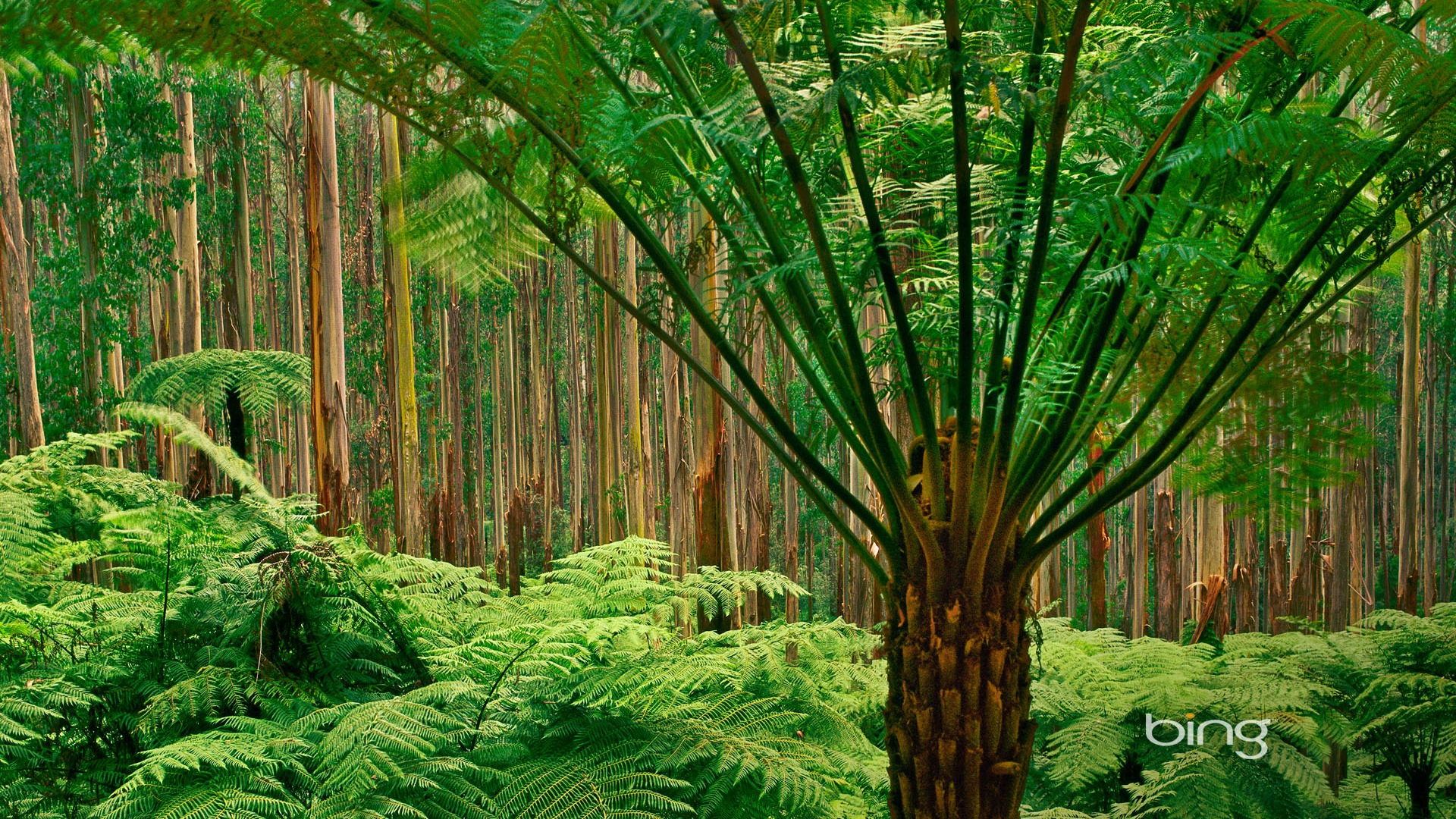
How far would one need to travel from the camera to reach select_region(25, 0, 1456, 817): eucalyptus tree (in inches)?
55.8

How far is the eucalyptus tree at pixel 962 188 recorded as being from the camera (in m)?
1.42

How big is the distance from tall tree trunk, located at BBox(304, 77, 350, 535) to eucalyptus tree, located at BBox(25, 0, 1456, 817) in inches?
147

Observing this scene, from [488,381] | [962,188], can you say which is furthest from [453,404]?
[962,188]

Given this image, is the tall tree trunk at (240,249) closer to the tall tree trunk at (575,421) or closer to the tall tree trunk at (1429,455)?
the tall tree trunk at (575,421)

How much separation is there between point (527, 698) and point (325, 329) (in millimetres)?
4436

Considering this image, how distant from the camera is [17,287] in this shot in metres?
5.84

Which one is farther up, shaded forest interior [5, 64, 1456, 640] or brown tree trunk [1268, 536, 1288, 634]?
shaded forest interior [5, 64, 1456, 640]

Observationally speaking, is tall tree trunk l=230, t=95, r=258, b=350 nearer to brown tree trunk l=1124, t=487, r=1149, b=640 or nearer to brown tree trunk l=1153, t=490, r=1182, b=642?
brown tree trunk l=1153, t=490, r=1182, b=642

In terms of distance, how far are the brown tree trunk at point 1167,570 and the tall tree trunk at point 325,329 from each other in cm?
633

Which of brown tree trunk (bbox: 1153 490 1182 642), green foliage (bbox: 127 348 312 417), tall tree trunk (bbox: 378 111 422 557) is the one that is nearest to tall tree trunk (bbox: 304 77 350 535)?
tall tree trunk (bbox: 378 111 422 557)

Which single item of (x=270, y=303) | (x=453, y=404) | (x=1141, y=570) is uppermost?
(x=270, y=303)

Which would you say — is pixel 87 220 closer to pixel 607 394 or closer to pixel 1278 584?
pixel 607 394

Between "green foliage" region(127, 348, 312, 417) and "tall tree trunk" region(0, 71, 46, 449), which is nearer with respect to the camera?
"green foliage" region(127, 348, 312, 417)

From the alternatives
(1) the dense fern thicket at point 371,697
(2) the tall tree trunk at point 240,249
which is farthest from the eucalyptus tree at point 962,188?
(2) the tall tree trunk at point 240,249
